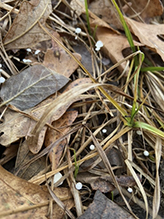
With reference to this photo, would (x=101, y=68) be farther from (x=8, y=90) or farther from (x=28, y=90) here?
(x=8, y=90)

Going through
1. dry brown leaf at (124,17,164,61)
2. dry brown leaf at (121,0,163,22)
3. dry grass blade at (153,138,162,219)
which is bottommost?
dry grass blade at (153,138,162,219)

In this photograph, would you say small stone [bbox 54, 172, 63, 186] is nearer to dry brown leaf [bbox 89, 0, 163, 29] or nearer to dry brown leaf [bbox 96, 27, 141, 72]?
dry brown leaf [bbox 96, 27, 141, 72]

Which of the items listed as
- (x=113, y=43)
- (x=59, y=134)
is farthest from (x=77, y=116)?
(x=113, y=43)

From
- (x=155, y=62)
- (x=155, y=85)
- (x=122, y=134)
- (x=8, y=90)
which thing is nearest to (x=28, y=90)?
(x=8, y=90)

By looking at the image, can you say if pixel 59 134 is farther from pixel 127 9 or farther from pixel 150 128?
pixel 127 9

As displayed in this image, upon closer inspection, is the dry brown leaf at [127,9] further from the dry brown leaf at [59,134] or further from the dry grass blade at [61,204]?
the dry grass blade at [61,204]

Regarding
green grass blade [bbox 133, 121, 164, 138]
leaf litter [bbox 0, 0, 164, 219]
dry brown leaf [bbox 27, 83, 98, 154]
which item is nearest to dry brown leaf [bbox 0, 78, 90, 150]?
leaf litter [bbox 0, 0, 164, 219]
